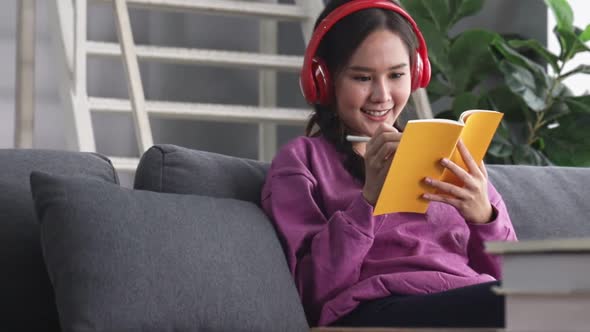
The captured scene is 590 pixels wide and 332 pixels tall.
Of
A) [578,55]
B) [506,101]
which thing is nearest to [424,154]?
[506,101]

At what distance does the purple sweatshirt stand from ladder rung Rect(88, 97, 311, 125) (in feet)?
4.71

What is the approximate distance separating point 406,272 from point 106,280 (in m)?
0.50

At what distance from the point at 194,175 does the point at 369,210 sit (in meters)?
0.38

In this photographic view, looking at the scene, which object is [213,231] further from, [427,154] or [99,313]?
[427,154]

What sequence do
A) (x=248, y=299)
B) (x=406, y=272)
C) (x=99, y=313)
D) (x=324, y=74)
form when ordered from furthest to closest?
(x=324, y=74) < (x=406, y=272) < (x=248, y=299) < (x=99, y=313)

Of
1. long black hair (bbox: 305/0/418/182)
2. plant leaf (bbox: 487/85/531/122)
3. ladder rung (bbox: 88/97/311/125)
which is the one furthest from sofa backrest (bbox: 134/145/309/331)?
plant leaf (bbox: 487/85/531/122)

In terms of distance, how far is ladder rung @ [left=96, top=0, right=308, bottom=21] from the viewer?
3.33 m

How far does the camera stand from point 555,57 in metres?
3.54

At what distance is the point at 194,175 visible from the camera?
1.75 metres

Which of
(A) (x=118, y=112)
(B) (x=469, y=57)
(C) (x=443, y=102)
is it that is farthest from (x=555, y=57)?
(A) (x=118, y=112)

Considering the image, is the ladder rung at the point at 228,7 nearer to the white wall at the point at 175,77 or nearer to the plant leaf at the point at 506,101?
the white wall at the point at 175,77

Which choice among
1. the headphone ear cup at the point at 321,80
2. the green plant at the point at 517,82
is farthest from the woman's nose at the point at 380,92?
the green plant at the point at 517,82

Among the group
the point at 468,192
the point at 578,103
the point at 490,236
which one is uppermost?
the point at 468,192

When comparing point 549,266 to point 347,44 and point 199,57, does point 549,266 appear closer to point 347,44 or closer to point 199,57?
point 347,44
